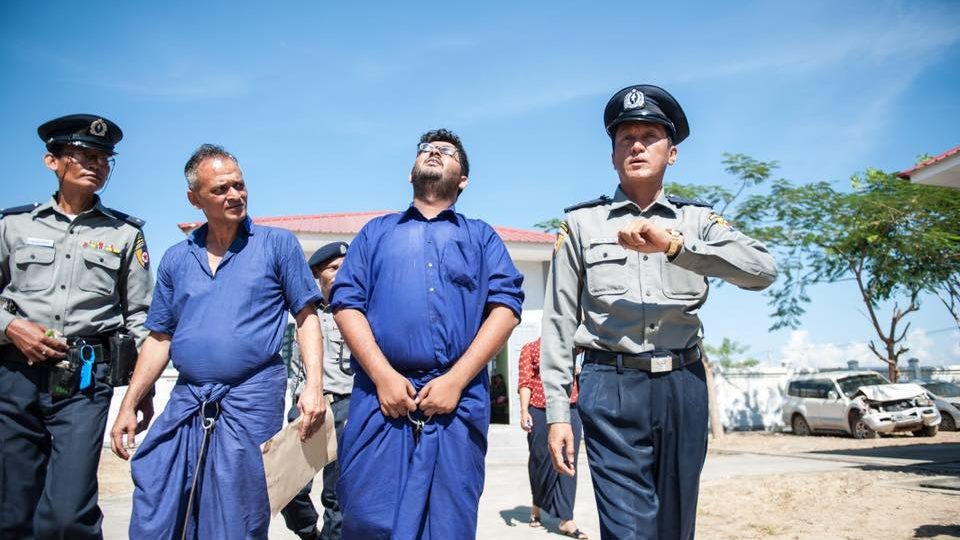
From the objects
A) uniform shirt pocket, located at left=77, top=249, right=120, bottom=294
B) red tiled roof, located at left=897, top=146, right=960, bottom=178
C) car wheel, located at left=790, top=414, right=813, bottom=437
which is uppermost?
red tiled roof, located at left=897, top=146, right=960, bottom=178

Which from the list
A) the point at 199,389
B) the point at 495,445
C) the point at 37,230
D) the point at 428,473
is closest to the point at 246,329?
the point at 199,389

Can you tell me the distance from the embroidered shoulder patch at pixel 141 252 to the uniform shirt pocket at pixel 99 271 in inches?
5.3

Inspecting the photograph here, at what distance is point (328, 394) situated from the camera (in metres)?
6.29

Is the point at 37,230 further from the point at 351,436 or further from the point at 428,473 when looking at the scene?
the point at 428,473

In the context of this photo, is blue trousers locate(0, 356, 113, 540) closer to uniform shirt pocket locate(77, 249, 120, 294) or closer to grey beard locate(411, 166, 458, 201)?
uniform shirt pocket locate(77, 249, 120, 294)

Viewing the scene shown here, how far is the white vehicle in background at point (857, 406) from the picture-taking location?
18391mm

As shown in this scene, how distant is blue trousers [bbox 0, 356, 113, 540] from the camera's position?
3.57m

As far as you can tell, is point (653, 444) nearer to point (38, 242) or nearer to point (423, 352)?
point (423, 352)

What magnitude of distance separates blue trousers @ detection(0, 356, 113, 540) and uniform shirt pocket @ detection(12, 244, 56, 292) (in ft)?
1.38

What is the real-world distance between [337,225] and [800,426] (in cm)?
1522

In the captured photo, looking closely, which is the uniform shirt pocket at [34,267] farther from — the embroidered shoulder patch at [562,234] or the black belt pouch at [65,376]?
the embroidered shoulder patch at [562,234]

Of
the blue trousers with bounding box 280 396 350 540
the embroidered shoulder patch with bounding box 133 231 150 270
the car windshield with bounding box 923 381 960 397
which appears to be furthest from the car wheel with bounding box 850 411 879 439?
the embroidered shoulder patch with bounding box 133 231 150 270

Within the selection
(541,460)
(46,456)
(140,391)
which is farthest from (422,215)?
(541,460)

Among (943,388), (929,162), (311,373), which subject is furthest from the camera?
(943,388)
